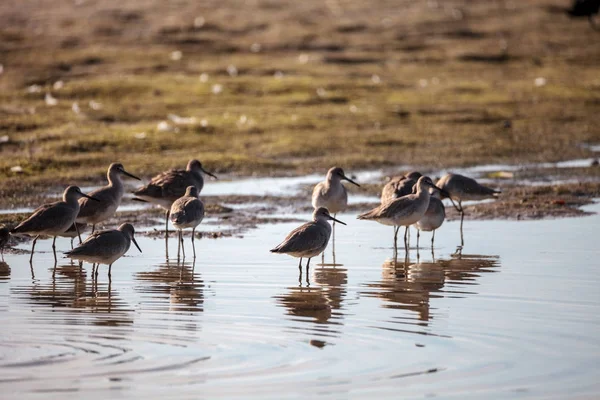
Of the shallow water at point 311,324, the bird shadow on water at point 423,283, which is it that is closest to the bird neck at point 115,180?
the shallow water at point 311,324

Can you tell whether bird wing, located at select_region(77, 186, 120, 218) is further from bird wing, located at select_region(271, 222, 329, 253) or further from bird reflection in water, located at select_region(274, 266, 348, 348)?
bird reflection in water, located at select_region(274, 266, 348, 348)

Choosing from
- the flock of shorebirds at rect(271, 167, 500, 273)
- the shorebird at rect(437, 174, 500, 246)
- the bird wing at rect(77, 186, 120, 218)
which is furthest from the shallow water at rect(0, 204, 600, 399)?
the shorebird at rect(437, 174, 500, 246)

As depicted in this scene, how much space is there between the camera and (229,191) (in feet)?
72.6

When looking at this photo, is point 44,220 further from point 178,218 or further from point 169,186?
point 169,186

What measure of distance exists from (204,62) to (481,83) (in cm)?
1407

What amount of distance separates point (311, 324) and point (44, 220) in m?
5.87

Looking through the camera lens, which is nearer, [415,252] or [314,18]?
[415,252]

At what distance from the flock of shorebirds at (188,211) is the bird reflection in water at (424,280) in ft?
3.46

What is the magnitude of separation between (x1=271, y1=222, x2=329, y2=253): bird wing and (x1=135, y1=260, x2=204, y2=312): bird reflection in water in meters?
1.24

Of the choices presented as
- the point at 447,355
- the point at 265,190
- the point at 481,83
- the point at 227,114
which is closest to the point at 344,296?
the point at 447,355

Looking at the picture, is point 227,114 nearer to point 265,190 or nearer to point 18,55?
point 265,190

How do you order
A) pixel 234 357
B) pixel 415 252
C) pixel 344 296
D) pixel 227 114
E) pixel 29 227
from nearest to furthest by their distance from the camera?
pixel 234 357
pixel 344 296
pixel 29 227
pixel 415 252
pixel 227 114

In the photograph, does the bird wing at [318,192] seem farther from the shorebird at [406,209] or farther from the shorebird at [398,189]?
the shorebird at [406,209]

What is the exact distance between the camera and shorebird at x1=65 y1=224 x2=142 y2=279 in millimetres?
12852
